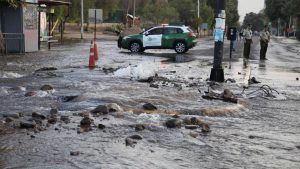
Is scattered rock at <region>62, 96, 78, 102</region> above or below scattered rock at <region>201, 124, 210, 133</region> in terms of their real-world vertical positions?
above

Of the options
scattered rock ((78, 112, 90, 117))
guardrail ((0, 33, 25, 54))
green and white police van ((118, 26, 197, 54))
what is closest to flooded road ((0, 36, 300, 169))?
scattered rock ((78, 112, 90, 117))

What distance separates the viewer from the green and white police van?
98.8 ft

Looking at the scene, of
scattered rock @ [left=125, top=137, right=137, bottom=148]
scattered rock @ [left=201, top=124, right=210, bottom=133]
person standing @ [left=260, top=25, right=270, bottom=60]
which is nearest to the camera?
scattered rock @ [left=125, top=137, right=137, bottom=148]

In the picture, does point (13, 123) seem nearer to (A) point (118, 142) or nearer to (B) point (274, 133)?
(A) point (118, 142)

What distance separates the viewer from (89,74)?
15883 millimetres

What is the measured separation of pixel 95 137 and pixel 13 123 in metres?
1.55

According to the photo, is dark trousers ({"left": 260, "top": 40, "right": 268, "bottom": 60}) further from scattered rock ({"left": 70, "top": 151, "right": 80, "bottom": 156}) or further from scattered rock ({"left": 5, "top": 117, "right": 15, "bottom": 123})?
scattered rock ({"left": 70, "top": 151, "right": 80, "bottom": 156})

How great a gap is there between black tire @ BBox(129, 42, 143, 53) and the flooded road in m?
15.3

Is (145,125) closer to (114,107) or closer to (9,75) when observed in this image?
(114,107)

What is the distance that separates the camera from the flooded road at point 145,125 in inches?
254

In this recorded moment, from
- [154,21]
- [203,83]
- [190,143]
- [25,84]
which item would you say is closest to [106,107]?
[190,143]

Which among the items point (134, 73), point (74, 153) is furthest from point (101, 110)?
point (134, 73)

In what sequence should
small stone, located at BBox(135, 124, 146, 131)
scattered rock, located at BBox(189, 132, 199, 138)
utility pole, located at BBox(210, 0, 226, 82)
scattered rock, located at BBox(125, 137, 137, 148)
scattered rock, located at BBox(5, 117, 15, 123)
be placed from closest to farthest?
1. scattered rock, located at BBox(125, 137, 137, 148)
2. scattered rock, located at BBox(189, 132, 199, 138)
3. small stone, located at BBox(135, 124, 146, 131)
4. scattered rock, located at BBox(5, 117, 15, 123)
5. utility pole, located at BBox(210, 0, 226, 82)

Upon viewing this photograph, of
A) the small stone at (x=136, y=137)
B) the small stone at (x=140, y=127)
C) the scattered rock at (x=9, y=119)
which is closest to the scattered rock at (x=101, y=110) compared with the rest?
the small stone at (x=140, y=127)
